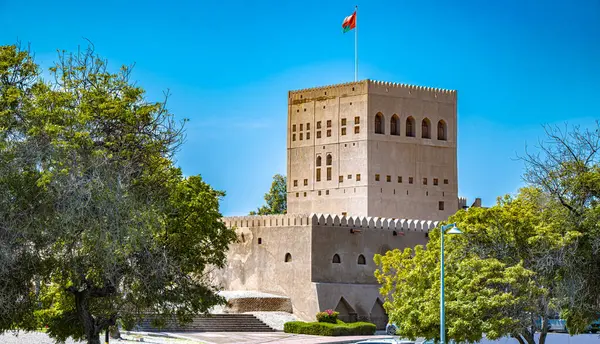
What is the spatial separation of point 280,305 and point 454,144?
17.2 metres

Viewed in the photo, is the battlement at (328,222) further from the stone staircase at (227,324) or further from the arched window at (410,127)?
the arched window at (410,127)

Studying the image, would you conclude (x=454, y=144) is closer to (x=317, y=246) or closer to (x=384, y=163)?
(x=384, y=163)

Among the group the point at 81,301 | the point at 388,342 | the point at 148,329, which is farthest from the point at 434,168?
the point at 81,301

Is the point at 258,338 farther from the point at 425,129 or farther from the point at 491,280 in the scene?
the point at 425,129

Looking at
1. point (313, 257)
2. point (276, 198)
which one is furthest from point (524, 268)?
point (276, 198)

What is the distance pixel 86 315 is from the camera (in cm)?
2639

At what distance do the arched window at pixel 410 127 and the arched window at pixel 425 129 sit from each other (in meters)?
0.71

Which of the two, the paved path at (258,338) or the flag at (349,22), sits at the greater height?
the flag at (349,22)

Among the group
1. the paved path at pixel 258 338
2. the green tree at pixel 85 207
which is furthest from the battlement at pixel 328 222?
the green tree at pixel 85 207

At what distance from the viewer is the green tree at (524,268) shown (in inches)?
1102

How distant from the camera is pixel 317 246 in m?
49.1

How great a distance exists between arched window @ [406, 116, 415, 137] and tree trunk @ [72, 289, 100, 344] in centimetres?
3443

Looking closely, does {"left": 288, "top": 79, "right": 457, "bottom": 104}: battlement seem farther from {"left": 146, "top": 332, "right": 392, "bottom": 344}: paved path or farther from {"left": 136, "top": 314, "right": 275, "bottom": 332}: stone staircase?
{"left": 146, "top": 332, "right": 392, "bottom": 344}: paved path

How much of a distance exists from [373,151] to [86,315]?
3267 centimetres
